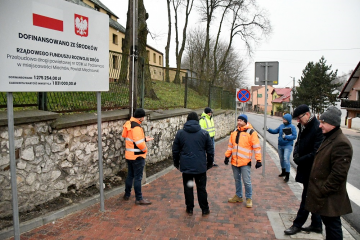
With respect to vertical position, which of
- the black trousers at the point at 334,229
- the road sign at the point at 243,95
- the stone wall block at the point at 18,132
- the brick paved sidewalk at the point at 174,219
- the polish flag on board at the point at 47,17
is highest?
the polish flag on board at the point at 47,17

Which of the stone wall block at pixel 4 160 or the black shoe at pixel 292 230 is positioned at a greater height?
the stone wall block at pixel 4 160

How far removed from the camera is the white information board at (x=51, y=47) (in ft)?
10.6

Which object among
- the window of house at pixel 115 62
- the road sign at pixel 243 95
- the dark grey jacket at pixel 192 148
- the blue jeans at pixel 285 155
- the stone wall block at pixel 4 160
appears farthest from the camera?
the road sign at pixel 243 95

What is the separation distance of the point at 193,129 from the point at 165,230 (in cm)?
170

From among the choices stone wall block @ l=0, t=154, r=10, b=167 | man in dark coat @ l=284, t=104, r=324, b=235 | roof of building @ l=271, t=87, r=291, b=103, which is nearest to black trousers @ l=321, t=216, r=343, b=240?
man in dark coat @ l=284, t=104, r=324, b=235

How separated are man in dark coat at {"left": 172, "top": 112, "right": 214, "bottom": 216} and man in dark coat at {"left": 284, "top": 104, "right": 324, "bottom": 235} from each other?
1.45 m

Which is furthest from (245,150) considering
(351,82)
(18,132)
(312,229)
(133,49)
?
(351,82)

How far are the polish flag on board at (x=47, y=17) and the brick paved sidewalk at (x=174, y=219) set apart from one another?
3017 mm

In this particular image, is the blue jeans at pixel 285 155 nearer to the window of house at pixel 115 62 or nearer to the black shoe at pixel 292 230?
the black shoe at pixel 292 230

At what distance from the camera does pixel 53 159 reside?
4840 millimetres

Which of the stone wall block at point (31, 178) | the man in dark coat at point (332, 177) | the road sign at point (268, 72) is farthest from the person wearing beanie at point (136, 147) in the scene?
the road sign at point (268, 72)

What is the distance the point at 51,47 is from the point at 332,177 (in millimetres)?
3981

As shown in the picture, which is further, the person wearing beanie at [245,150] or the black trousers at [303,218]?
the person wearing beanie at [245,150]

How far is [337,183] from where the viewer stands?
313cm
